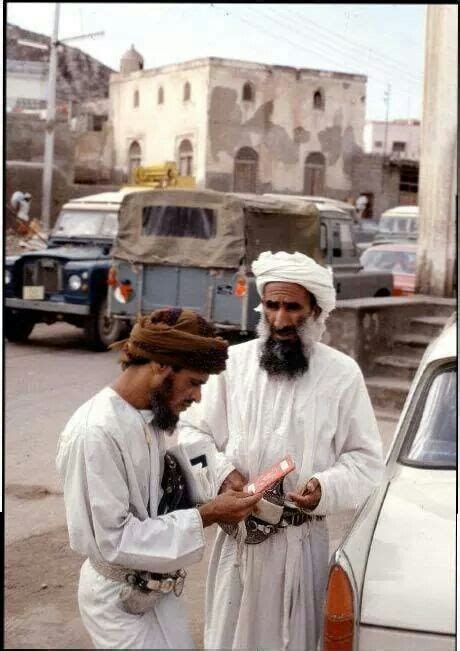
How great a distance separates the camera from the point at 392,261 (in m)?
12.5

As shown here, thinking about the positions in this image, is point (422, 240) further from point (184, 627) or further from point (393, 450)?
point (184, 627)

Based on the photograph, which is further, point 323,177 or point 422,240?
point 323,177

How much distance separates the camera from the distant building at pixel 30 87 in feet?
61.4

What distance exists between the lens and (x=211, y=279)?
915 cm

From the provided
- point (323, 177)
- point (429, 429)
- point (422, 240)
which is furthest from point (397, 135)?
point (429, 429)

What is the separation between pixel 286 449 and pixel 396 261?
10167mm

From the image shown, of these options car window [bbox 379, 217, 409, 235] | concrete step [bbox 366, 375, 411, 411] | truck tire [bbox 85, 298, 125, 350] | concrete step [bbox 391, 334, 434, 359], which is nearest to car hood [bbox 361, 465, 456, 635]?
concrete step [bbox 366, 375, 411, 411]

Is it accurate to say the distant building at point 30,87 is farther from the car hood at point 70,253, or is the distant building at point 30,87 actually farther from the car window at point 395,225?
the car window at point 395,225

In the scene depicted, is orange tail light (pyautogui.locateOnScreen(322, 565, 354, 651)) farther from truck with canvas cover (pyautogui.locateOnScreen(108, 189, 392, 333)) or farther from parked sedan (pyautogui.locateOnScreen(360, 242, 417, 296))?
parked sedan (pyautogui.locateOnScreen(360, 242, 417, 296))

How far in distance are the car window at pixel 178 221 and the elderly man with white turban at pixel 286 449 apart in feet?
22.3

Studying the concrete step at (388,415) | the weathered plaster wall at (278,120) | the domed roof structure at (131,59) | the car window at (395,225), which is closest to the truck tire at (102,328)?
the concrete step at (388,415)

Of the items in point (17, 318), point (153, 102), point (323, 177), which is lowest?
point (17, 318)

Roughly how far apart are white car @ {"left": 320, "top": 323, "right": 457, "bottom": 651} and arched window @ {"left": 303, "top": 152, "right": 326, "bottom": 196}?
25.7 m

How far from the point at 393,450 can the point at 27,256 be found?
24.4 ft
